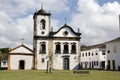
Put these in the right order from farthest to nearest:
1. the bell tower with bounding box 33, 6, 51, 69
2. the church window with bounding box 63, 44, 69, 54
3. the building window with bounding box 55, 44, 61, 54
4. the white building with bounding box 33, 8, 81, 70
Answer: the church window with bounding box 63, 44, 69, 54, the building window with bounding box 55, 44, 61, 54, the white building with bounding box 33, 8, 81, 70, the bell tower with bounding box 33, 6, 51, 69

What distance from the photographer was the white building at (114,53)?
2067 inches

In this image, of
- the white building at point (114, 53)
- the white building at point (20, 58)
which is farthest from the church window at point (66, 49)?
the white building at point (114, 53)

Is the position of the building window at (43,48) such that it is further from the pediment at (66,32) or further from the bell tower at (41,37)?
the pediment at (66,32)

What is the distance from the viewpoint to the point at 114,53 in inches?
2135

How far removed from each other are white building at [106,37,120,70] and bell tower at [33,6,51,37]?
13605mm

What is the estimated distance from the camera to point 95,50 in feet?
233

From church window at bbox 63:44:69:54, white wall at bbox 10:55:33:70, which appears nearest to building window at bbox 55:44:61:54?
church window at bbox 63:44:69:54

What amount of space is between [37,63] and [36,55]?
5.51 feet

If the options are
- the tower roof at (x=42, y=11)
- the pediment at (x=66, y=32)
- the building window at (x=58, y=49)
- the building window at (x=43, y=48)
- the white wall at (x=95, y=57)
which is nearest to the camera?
the building window at (x=43, y=48)

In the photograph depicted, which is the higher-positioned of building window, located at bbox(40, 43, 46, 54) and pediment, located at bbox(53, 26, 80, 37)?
pediment, located at bbox(53, 26, 80, 37)

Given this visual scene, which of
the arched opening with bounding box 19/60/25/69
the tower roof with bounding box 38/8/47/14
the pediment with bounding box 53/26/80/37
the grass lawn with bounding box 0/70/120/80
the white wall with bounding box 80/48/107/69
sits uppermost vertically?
the tower roof with bounding box 38/8/47/14

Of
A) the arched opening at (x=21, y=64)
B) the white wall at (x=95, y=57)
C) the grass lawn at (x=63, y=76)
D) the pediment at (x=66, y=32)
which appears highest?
the pediment at (x=66, y=32)

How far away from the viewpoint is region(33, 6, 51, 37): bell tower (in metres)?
60.3

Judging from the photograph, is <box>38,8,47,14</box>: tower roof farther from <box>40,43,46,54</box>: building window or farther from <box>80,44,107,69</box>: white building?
<box>80,44,107,69</box>: white building
